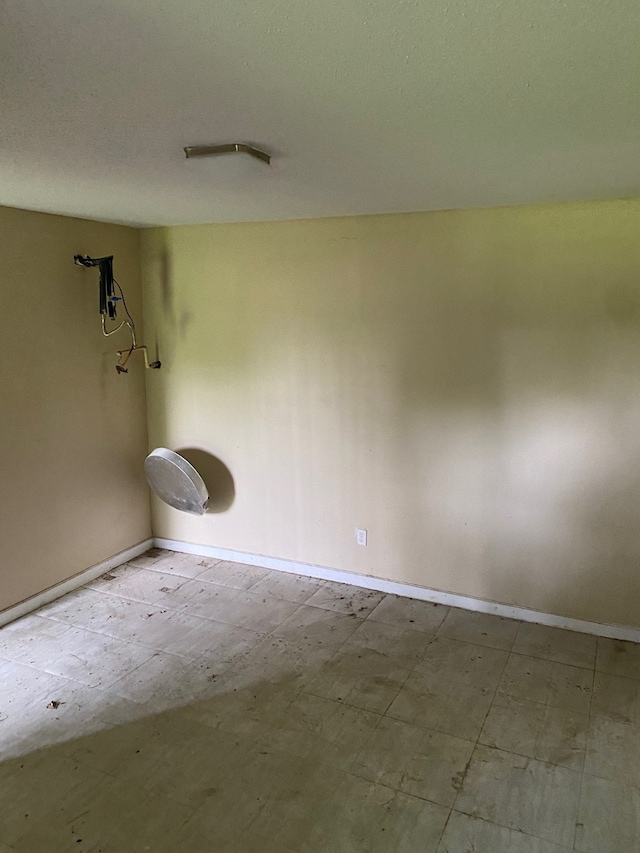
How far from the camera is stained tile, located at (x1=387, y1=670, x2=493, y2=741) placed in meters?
2.49

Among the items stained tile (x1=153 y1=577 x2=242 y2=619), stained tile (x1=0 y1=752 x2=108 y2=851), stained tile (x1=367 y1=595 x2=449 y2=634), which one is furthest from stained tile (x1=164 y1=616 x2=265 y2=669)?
stained tile (x1=0 y1=752 x2=108 y2=851)

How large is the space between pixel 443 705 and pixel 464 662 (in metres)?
0.37

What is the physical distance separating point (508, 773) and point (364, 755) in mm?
528

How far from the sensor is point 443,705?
8.57ft

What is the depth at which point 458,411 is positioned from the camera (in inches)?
131

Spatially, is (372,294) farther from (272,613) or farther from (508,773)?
(508,773)

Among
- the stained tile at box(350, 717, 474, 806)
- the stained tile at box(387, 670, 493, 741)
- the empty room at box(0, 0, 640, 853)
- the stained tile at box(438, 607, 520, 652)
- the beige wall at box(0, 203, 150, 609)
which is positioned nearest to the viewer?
the empty room at box(0, 0, 640, 853)

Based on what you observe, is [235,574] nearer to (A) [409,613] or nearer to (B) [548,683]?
(A) [409,613]

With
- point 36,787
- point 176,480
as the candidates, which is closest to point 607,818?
point 36,787

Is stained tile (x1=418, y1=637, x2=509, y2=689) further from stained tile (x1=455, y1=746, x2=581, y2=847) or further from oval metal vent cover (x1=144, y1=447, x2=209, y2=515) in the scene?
oval metal vent cover (x1=144, y1=447, x2=209, y2=515)

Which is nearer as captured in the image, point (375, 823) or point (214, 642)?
point (375, 823)

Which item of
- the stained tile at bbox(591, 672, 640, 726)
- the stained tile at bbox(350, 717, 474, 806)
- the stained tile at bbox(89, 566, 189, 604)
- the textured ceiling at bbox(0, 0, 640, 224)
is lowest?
the stained tile at bbox(350, 717, 474, 806)

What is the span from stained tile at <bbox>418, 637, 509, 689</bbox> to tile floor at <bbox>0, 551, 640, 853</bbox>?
0.4 inches

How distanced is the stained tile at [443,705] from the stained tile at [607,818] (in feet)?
1.48
